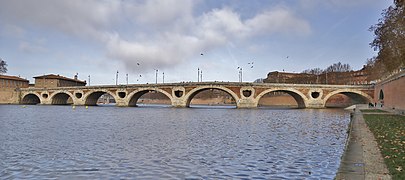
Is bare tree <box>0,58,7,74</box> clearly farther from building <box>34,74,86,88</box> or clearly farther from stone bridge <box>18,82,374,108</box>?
stone bridge <box>18,82,374,108</box>

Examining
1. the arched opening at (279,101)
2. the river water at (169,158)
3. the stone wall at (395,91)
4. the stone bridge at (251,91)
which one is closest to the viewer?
the river water at (169,158)

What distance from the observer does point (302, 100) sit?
70.8m

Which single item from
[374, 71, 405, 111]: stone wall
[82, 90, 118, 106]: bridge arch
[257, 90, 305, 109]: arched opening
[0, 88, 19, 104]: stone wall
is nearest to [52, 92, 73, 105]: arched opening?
[82, 90, 118, 106]: bridge arch

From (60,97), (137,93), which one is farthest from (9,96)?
(137,93)

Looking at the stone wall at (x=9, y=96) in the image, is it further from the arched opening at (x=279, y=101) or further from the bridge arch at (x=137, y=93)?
the arched opening at (x=279, y=101)

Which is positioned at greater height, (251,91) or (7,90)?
(7,90)

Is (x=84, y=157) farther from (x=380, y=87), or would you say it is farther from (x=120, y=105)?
(x=120, y=105)

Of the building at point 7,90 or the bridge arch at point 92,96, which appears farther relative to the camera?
the building at point 7,90

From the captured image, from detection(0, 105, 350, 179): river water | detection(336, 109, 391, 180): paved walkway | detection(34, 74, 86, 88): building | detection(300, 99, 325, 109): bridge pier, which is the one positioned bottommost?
detection(0, 105, 350, 179): river water

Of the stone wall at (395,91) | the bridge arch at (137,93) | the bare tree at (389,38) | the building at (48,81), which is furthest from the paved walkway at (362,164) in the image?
the building at (48,81)

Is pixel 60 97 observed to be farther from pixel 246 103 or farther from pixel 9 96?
pixel 246 103

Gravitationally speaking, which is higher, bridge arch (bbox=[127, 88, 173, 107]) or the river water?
bridge arch (bbox=[127, 88, 173, 107])

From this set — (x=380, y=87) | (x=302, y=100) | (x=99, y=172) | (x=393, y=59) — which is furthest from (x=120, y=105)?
(x=99, y=172)

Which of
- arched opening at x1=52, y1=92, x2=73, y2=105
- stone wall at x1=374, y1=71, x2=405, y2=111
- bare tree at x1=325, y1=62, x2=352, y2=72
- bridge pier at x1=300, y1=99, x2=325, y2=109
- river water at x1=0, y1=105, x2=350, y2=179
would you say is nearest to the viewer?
river water at x1=0, y1=105, x2=350, y2=179
